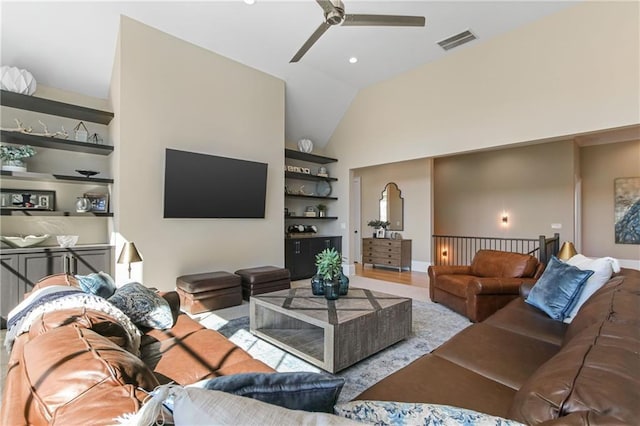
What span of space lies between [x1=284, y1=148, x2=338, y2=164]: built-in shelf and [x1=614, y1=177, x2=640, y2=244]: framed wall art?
635cm

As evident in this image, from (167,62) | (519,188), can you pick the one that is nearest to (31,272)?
(167,62)

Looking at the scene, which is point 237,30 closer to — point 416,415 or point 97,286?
point 97,286

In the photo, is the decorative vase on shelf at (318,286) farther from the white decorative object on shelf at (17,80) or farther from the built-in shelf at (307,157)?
the white decorative object on shelf at (17,80)

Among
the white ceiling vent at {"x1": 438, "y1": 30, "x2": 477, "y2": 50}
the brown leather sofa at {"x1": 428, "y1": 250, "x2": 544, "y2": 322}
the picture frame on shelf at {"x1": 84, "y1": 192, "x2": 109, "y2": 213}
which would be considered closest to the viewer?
the brown leather sofa at {"x1": 428, "y1": 250, "x2": 544, "y2": 322}

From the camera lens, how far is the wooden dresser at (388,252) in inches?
285

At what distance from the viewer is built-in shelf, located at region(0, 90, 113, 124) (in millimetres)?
3614

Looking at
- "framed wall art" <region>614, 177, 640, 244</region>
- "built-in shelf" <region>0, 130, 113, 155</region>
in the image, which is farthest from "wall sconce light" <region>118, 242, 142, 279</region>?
"framed wall art" <region>614, 177, 640, 244</region>

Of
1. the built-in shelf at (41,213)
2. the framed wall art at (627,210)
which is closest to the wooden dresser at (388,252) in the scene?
the framed wall art at (627,210)

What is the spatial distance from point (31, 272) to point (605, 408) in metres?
4.97

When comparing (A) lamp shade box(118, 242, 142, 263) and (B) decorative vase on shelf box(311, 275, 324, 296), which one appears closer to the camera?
(B) decorative vase on shelf box(311, 275, 324, 296)

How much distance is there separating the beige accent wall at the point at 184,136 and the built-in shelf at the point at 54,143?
0.40m

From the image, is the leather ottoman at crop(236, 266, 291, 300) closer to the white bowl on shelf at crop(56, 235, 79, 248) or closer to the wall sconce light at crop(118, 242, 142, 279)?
the wall sconce light at crop(118, 242, 142, 279)

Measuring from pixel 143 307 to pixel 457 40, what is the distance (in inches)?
209

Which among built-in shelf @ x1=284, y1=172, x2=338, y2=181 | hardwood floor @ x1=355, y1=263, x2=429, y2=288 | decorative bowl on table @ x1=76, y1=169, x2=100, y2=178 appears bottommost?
hardwood floor @ x1=355, y1=263, x2=429, y2=288
